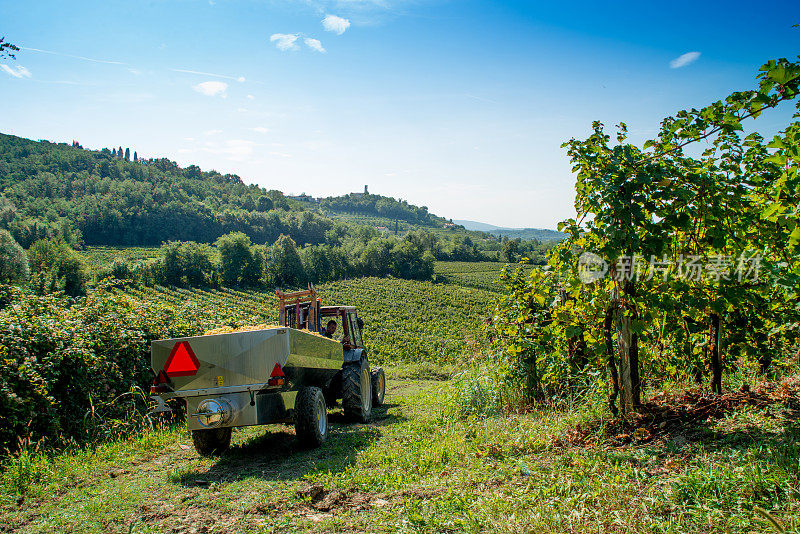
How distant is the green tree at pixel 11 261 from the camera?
43.0 metres

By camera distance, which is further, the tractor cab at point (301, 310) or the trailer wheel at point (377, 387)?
the trailer wheel at point (377, 387)

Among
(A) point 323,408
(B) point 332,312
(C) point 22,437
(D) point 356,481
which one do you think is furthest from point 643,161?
(C) point 22,437

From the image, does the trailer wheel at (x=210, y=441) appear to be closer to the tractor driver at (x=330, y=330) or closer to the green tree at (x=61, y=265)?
the tractor driver at (x=330, y=330)

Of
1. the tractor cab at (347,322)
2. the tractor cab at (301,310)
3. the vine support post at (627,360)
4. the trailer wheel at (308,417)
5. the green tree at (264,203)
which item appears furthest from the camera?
the green tree at (264,203)

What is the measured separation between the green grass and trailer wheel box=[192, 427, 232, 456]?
0.14m

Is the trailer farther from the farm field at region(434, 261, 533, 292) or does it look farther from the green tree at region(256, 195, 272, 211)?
the green tree at region(256, 195, 272, 211)

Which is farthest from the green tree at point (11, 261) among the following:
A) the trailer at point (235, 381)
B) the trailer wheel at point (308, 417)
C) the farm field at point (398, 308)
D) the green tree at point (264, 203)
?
the green tree at point (264, 203)

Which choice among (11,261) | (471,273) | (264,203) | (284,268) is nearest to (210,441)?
(11,261)

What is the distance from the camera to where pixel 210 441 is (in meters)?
5.77

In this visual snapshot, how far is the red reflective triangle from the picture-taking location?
17.2 feet

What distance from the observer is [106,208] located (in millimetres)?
96812

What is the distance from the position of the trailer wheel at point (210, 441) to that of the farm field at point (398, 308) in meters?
15.3

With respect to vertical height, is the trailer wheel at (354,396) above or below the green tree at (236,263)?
below

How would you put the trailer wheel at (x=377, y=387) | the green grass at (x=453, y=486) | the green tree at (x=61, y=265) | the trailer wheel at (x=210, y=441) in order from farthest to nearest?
the green tree at (x=61, y=265) < the trailer wheel at (x=377, y=387) < the trailer wheel at (x=210, y=441) < the green grass at (x=453, y=486)
